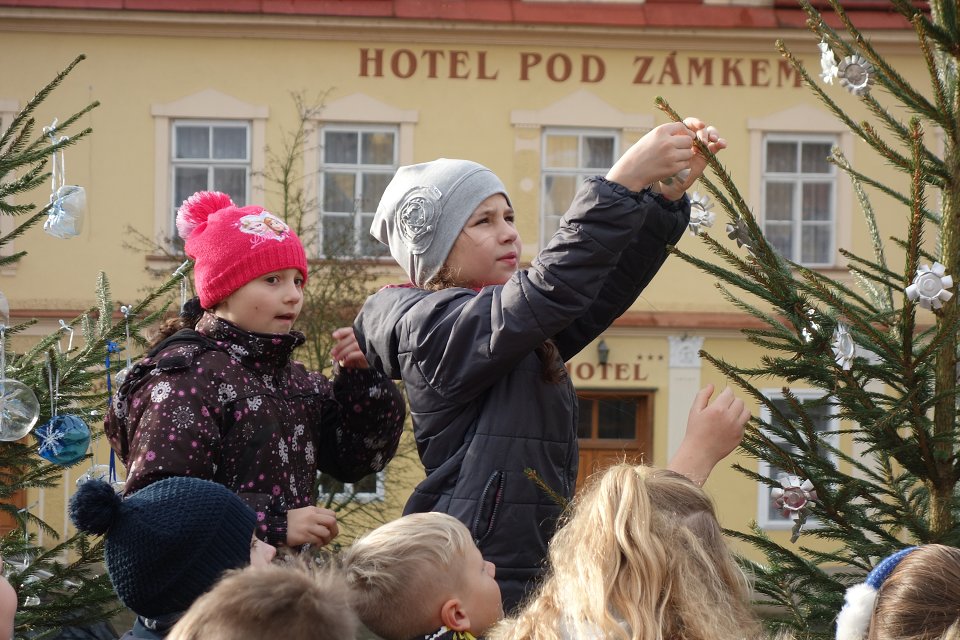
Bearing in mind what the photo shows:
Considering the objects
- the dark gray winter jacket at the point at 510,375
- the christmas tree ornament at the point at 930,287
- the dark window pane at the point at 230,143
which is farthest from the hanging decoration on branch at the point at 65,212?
the dark window pane at the point at 230,143

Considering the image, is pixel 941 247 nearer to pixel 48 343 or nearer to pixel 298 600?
pixel 298 600

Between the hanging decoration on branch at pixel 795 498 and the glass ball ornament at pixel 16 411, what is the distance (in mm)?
2116

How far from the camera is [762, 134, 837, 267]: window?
15.3m

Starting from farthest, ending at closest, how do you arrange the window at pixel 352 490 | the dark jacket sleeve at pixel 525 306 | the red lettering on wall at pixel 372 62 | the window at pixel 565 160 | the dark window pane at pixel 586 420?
the dark window pane at pixel 586 420
the window at pixel 565 160
the red lettering on wall at pixel 372 62
the window at pixel 352 490
the dark jacket sleeve at pixel 525 306

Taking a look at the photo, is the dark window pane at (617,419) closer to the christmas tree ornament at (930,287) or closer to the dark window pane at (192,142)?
the dark window pane at (192,142)

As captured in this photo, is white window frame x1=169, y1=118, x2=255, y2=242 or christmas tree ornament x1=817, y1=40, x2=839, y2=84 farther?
white window frame x1=169, y1=118, x2=255, y2=242

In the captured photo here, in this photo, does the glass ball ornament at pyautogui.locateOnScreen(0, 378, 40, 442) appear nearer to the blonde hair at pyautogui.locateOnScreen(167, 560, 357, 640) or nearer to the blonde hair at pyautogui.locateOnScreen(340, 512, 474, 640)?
the blonde hair at pyautogui.locateOnScreen(340, 512, 474, 640)

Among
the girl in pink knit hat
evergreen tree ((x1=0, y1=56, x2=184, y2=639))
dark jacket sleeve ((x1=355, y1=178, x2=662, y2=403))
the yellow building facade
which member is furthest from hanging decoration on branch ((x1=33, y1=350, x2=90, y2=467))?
the yellow building facade

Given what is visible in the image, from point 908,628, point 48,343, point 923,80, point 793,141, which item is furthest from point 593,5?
point 908,628

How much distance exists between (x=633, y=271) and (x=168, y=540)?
1.22 m

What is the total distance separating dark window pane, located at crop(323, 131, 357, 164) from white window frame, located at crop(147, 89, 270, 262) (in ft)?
2.46

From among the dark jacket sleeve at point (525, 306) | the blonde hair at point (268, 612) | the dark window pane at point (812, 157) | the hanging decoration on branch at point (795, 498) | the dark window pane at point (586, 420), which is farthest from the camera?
the dark window pane at point (586, 420)

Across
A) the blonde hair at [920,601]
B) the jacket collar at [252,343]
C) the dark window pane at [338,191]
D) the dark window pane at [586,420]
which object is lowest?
the dark window pane at [586,420]

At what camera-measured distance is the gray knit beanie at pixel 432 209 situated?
9.43ft
